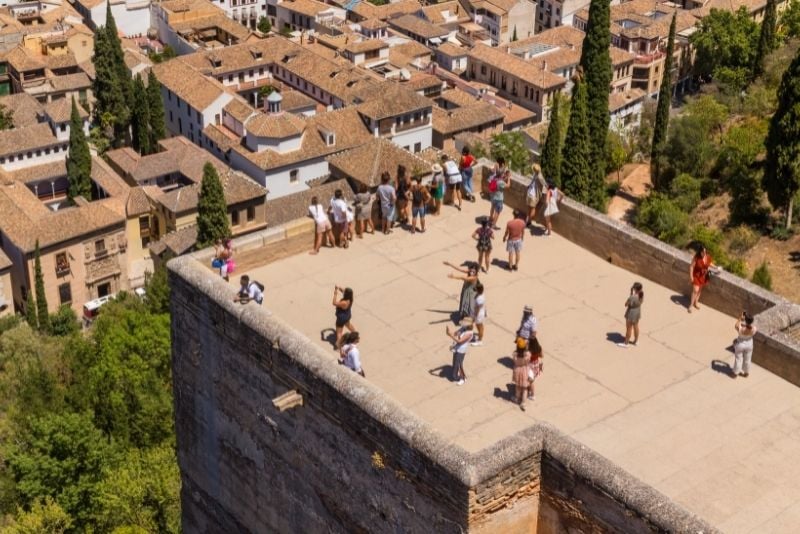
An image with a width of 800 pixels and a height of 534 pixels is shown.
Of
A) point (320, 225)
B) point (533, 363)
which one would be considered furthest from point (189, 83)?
point (533, 363)

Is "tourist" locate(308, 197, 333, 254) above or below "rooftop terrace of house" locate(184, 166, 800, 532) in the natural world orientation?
above

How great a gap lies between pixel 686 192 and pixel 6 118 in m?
50.9

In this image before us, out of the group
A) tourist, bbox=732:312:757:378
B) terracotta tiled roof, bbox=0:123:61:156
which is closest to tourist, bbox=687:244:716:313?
tourist, bbox=732:312:757:378

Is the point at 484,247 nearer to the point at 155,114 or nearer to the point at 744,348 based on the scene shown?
the point at 744,348

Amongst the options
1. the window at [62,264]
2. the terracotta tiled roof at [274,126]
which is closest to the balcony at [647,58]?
the terracotta tiled roof at [274,126]

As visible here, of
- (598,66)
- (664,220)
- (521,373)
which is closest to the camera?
(521,373)

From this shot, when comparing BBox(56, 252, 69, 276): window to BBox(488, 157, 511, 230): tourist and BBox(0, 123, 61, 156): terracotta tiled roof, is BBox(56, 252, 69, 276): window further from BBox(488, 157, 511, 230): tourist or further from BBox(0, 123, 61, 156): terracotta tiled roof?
BBox(488, 157, 511, 230): tourist

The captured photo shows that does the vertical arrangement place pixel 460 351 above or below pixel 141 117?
above

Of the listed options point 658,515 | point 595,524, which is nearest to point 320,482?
point 595,524

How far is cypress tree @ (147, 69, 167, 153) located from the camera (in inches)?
3132

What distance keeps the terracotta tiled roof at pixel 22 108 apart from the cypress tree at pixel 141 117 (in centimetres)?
696

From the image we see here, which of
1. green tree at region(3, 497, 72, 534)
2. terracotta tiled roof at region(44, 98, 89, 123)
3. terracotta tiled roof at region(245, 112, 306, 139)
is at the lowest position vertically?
green tree at region(3, 497, 72, 534)

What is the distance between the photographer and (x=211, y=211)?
59188 millimetres

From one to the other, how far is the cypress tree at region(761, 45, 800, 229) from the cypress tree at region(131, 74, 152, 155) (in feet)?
159
